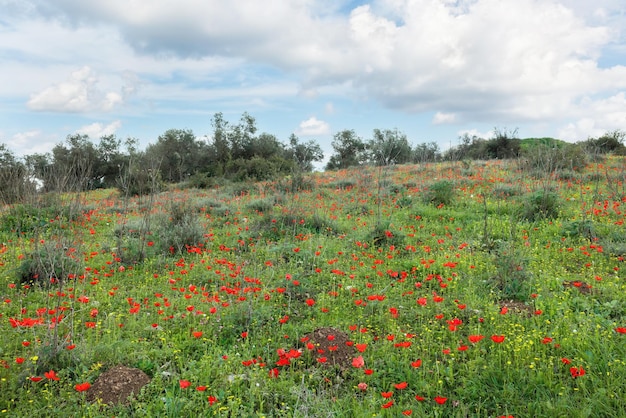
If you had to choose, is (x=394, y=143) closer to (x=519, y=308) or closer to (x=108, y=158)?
(x=108, y=158)

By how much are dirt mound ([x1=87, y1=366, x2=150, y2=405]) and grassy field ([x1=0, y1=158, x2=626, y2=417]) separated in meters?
0.05

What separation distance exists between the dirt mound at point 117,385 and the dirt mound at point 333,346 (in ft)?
5.30

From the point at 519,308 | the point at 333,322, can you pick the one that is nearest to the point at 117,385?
the point at 333,322

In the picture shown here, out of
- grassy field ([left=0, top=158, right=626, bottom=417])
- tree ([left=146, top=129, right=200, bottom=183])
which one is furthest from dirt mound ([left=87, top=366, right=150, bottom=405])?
tree ([left=146, top=129, right=200, bottom=183])

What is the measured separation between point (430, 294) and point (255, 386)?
272 cm

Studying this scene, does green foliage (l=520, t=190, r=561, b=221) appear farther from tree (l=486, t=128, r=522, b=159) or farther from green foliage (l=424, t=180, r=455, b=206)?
tree (l=486, t=128, r=522, b=159)

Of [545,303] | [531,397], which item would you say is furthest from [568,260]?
[531,397]

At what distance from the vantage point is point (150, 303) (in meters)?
5.37

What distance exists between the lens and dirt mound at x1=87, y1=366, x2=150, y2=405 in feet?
11.0

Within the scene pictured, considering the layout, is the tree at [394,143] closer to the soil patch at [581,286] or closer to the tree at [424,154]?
the tree at [424,154]

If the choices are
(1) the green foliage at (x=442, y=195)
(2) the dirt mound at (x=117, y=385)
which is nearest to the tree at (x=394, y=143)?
(1) the green foliage at (x=442, y=195)

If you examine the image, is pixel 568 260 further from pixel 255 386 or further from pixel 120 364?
pixel 120 364

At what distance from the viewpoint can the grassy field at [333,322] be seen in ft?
11.0

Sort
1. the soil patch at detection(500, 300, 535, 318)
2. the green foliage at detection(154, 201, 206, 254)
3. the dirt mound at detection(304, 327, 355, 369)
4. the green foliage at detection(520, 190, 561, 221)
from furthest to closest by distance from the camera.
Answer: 1. the green foliage at detection(520, 190, 561, 221)
2. the green foliage at detection(154, 201, 206, 254)
3. the soil patch at detection(500, 300, 535, 318)
4. the dirt mound at detection(304, 327, 355, 369)
